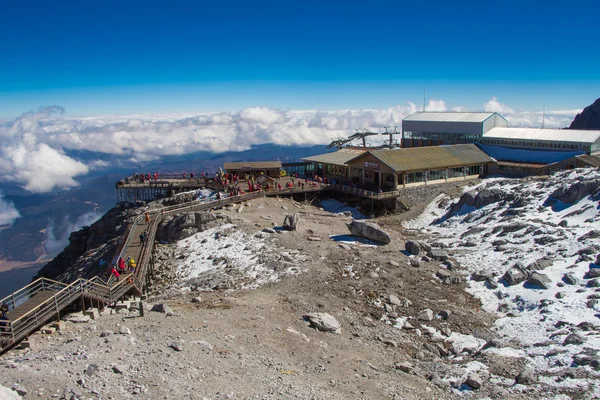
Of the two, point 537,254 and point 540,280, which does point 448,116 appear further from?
point 540,280

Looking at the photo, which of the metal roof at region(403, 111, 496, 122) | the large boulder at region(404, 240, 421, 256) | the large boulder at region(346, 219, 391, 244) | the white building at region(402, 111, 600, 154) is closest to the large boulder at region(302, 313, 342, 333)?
the large boulder at region(404, 240, 421, 256)

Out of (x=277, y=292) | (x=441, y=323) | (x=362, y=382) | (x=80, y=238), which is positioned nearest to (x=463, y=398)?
(x=362, y=382)

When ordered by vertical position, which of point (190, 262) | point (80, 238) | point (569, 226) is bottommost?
→ point (80, 238)

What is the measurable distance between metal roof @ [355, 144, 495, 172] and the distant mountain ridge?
98.1 m

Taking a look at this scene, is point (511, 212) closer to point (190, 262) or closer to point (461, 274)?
point (461, 274)

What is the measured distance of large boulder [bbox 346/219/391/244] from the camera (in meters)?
35.4

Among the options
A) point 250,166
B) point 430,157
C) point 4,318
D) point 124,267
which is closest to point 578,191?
point 430,157

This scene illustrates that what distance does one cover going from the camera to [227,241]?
123 ft

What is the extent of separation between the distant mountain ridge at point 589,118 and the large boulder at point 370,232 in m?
127

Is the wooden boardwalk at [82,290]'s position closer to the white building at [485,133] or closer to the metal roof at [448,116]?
the white building at [485,133]

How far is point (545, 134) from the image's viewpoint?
6062cm

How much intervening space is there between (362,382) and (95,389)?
930 cm

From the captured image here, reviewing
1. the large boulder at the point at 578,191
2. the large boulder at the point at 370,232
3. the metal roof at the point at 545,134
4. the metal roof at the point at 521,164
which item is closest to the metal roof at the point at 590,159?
the metal roof at the point at 545,134

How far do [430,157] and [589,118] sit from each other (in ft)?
366
